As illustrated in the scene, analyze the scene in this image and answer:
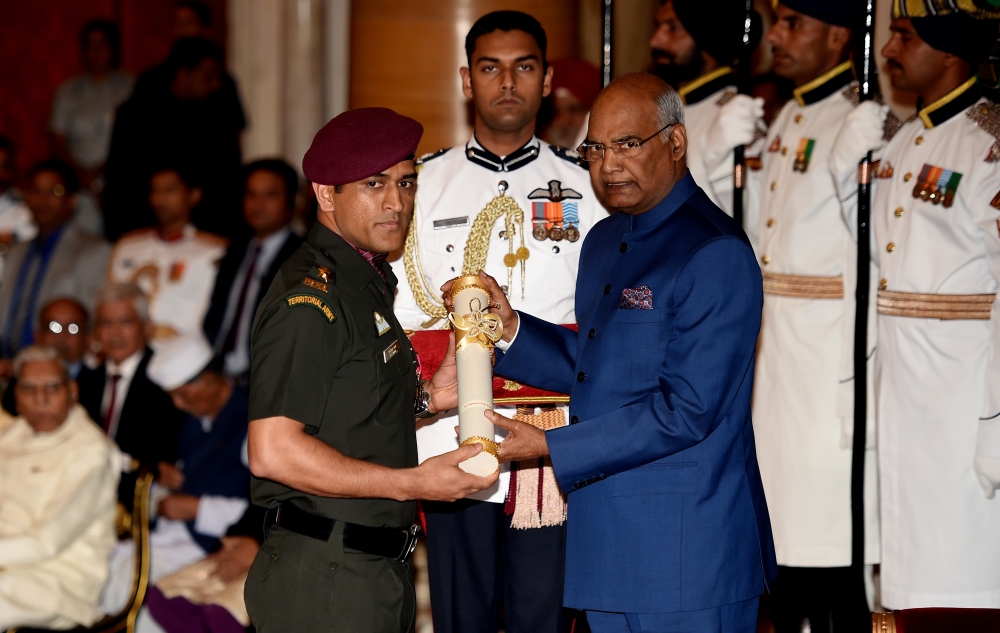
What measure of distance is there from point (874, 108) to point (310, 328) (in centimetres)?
223

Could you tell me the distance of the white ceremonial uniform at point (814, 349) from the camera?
4.08 meters

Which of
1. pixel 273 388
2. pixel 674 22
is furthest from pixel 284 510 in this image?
pixel 674 22

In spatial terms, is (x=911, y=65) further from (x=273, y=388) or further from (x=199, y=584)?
(x=199, y=584)

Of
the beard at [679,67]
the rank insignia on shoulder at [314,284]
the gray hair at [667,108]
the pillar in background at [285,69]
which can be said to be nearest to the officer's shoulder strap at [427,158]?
the gray hair at [667,108]

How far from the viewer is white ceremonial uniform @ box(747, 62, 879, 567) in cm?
408

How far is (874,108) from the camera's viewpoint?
379cm

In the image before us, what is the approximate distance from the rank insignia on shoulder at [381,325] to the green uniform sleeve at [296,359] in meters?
0.14

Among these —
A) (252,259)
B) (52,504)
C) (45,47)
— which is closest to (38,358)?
(52,504)

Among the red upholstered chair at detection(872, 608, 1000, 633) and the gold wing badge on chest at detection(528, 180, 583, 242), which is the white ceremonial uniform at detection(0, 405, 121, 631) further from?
the red upholstered chair at detection(872, 608, 1000, 633)

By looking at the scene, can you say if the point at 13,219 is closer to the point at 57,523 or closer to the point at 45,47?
the point at 45,47

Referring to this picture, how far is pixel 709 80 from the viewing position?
4.53 metres

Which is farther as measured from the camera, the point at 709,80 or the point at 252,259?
the point at 252,259

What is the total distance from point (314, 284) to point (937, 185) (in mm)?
2143

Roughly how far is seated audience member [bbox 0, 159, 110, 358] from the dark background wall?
2.87 m
